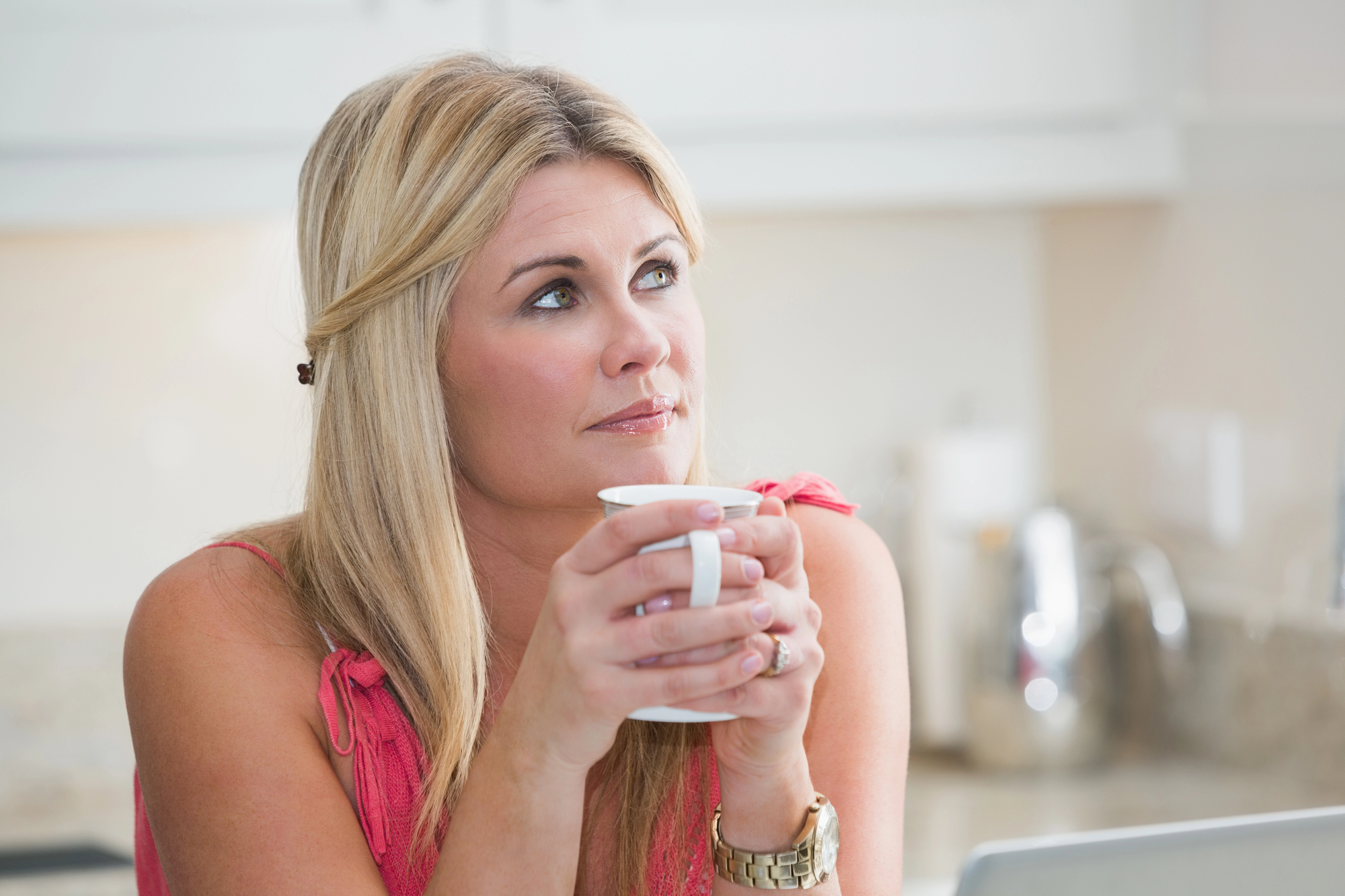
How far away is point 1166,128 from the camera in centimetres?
192

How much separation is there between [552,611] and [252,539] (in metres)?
0.47

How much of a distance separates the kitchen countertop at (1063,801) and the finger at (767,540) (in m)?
0.98

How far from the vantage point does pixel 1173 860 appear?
0.59 m

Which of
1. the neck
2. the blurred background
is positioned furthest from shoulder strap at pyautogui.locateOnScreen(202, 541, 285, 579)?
the blurred background

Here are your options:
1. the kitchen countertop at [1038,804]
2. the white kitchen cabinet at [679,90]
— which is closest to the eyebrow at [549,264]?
the white kitchen cabinet at [679,90]

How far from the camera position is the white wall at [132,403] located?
2.02 m

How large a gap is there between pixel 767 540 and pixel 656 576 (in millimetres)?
63

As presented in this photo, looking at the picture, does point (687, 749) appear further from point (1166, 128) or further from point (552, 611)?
point (1166, 128)

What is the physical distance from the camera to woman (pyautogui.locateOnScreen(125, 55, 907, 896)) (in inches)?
33.9

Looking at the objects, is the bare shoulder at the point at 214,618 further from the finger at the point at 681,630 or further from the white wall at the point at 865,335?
the white wall at the point at 865,335

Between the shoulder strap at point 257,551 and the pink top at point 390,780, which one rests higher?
the shoulder strap at point 257,551

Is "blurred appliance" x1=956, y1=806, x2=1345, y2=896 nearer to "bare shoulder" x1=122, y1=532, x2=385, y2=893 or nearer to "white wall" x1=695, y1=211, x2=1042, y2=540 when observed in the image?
Result: "bare shoulder" x1=122, y1=532, x2=385, y2=893

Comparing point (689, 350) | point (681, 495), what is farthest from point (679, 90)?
point (681, 495)

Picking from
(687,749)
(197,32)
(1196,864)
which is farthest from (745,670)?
(197,32)
